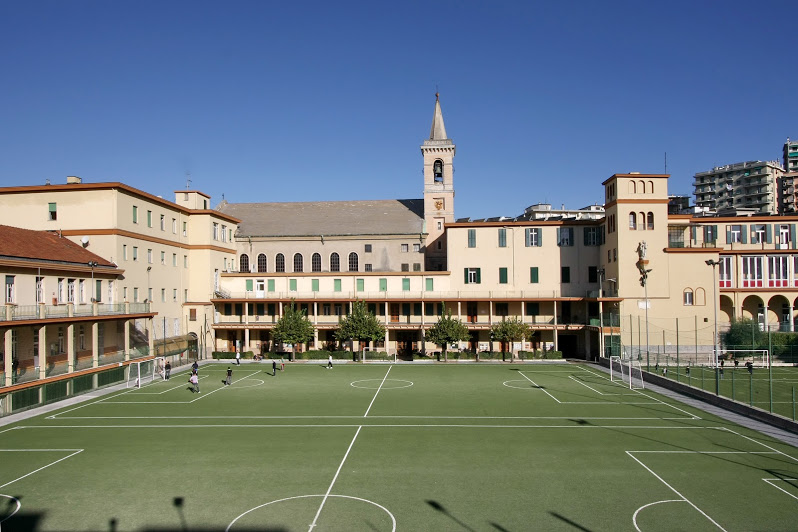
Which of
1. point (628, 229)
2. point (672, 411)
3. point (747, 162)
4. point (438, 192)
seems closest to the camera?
point (672, 411)

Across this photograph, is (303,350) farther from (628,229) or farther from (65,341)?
(628,229)

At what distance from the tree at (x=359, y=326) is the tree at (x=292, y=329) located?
3220 millimetres

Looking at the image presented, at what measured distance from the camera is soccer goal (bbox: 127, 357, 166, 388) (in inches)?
1801

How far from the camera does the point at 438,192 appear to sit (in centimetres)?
7869

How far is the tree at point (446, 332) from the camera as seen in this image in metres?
60.6

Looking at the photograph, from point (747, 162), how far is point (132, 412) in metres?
139

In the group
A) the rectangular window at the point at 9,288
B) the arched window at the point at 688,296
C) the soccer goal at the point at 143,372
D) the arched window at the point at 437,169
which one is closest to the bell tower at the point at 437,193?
the arched window at the point at 437,169

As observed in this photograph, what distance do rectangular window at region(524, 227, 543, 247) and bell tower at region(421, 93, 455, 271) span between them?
44.8ft

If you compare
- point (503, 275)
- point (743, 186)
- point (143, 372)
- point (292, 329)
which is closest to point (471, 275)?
point (503, 275)

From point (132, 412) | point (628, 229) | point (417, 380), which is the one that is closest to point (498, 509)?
point (132, 412)

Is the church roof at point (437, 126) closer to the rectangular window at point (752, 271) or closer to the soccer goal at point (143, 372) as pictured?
the rectangular window at point (752, 271)

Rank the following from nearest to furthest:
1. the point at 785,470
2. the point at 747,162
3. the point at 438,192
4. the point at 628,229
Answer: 1. the point at 785,470
2. the point at 628,229
3. the point at 438,192
4. the point at 747,162

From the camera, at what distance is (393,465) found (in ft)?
81.1

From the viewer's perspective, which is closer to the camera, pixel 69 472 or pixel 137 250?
pixel 69 472
